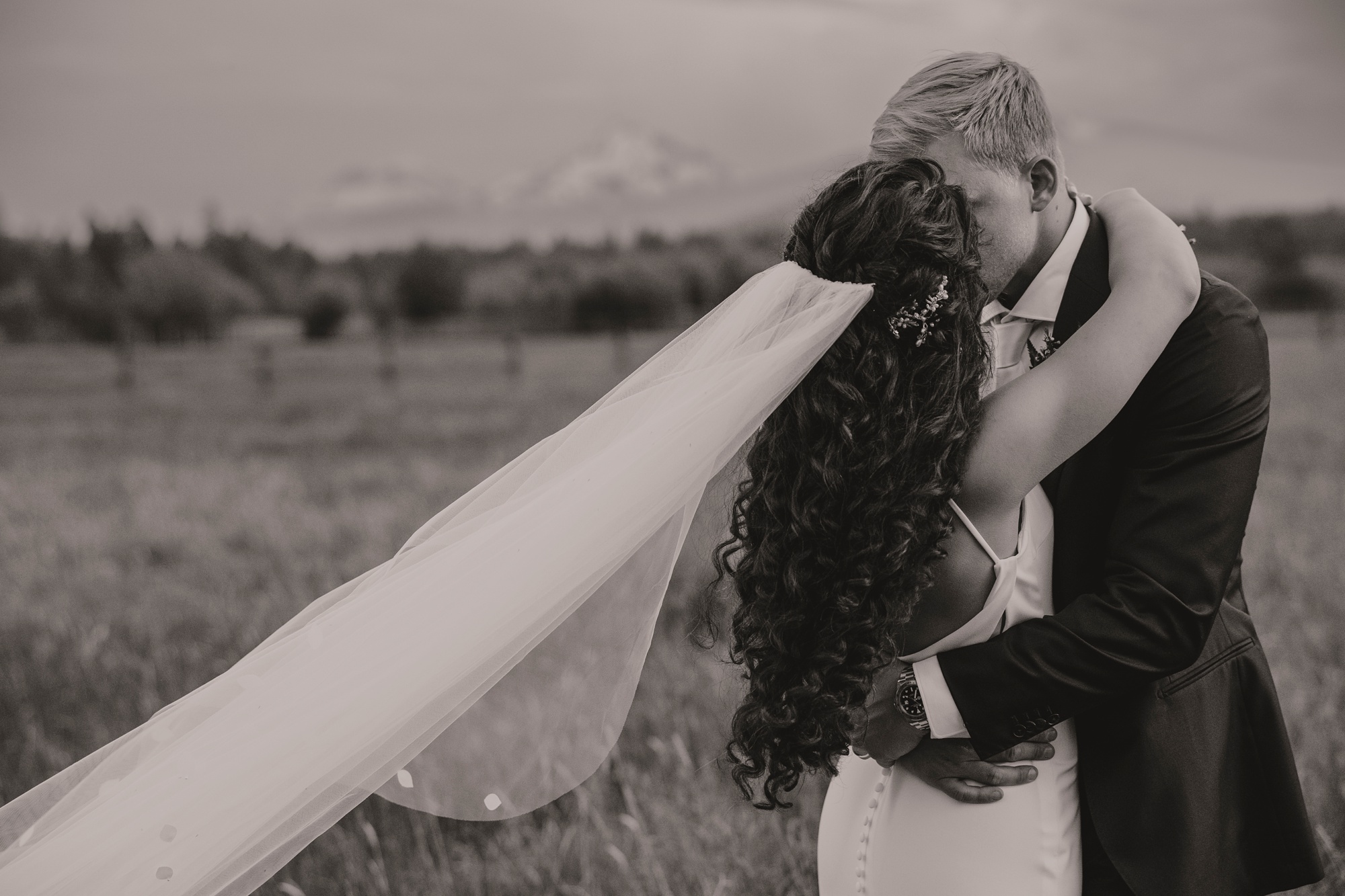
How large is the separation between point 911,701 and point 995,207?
0.98m

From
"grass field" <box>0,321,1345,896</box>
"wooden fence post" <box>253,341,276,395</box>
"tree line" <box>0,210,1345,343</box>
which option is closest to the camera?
"grass field" <box>0,321,1345,896</box>

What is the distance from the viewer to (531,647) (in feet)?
6.56

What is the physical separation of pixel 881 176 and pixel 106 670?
5.33m

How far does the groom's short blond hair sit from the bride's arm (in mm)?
368

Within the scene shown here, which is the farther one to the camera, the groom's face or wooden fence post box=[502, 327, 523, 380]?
wooden fence post box=[502, 327, 523, 380]

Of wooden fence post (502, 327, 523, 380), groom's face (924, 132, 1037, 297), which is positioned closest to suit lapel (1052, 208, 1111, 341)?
groom's face (924, 132, 1037, 297)

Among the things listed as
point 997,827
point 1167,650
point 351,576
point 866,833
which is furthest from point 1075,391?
point 351,576

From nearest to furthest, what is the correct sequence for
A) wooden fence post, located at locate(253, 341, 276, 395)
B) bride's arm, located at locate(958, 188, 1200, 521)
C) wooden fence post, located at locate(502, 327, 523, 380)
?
bride's arm, located at locate(958, 188, 1200, 521)
wooden fence post, located at locate(253, 341, 276, 395)
wooden fence post, located at locate(502, 327, 523, 380)

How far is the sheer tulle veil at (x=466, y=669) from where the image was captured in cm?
184

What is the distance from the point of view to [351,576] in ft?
23.7

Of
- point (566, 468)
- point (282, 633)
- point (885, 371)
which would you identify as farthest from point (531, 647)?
point (885, 371)

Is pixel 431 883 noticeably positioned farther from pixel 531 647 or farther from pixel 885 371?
pixel 885 371

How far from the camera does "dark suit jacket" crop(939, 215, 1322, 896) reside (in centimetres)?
187

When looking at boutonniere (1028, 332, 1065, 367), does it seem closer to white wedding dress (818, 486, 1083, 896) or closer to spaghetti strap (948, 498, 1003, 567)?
white wedding dress (818, 486, 1083, 896)
